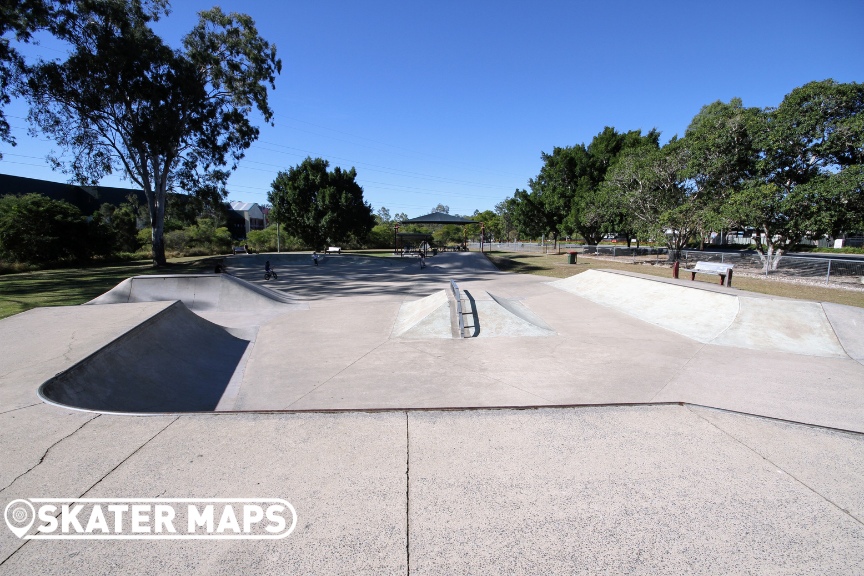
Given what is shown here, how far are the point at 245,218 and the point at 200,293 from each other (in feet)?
264

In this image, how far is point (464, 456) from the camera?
323cm

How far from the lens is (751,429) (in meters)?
3.78

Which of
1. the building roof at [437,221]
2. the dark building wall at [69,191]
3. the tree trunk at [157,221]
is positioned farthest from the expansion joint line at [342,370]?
the dark building wall at [69,191]

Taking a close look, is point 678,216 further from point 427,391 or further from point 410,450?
point 410,450

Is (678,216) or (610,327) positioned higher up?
(678,216)

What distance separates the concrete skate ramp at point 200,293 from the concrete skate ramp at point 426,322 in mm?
4276

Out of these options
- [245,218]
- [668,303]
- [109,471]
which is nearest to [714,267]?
[668,303]

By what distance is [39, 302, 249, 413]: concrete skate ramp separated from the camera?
504 centimetres

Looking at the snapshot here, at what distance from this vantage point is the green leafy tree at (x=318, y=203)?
42844 mm

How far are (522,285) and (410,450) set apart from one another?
51.0 feet

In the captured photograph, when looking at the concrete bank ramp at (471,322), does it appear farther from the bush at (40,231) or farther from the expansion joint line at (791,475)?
the bush at (40,231)

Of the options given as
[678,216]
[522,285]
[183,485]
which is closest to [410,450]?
[183,485]

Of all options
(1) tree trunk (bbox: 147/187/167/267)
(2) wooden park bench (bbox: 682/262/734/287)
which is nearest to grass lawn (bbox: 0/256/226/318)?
(1) tree trunk (bbox: 147/187/167/267)

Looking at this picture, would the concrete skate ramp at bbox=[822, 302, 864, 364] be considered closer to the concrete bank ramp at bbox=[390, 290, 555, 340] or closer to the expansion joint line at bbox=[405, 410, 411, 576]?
the concrete bank ramp at bbox=[390, 290, 555, 340]
